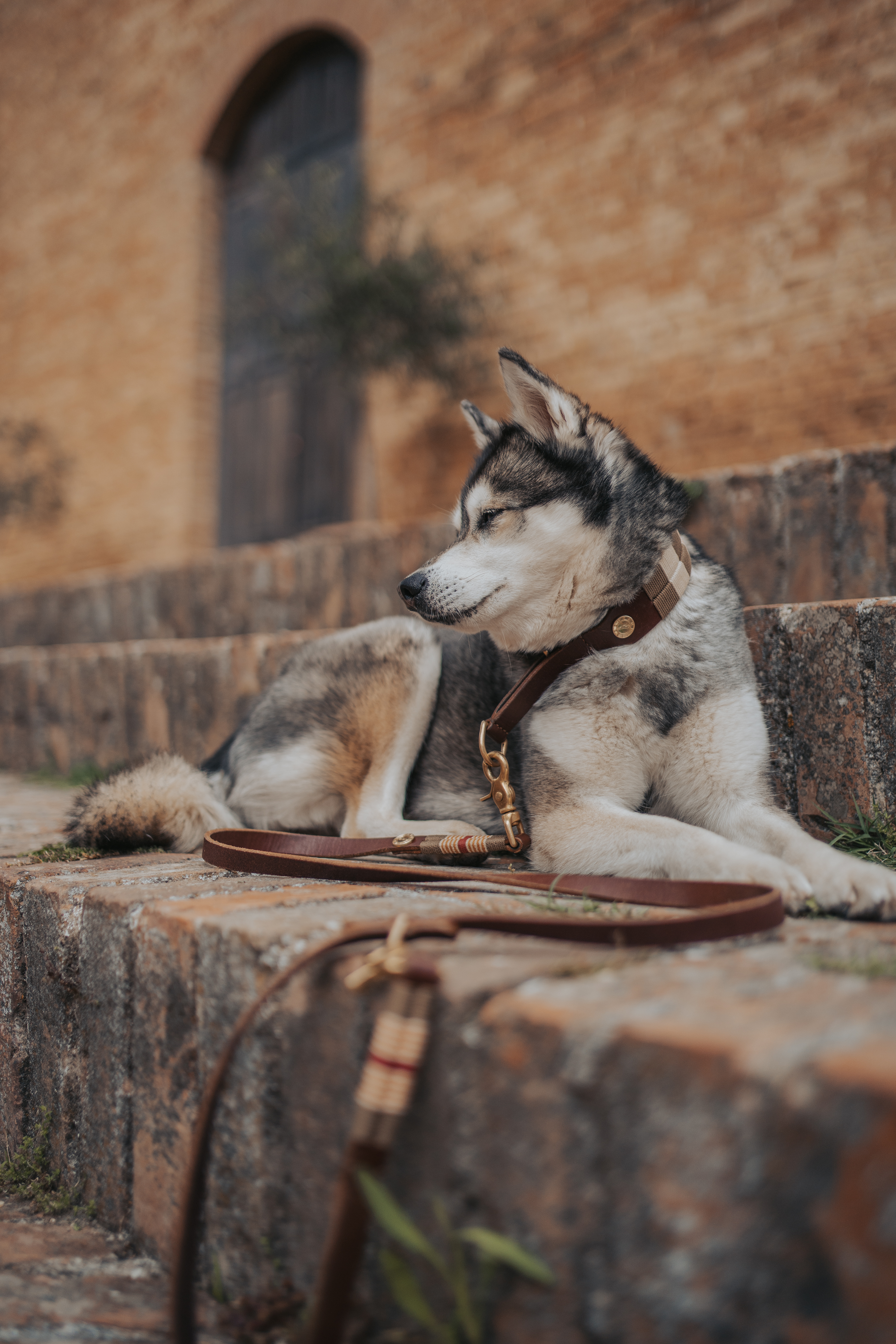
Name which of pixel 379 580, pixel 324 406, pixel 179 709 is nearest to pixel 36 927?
pixel 179 709

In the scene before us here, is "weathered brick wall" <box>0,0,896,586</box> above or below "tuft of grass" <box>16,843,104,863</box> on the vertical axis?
above

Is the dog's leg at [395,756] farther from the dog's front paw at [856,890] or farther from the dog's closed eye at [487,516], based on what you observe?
the dog's front paw at [856,890]

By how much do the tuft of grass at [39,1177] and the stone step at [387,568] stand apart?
218 cm

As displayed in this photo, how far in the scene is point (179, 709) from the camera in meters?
4.54

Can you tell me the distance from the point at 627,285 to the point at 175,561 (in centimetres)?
620

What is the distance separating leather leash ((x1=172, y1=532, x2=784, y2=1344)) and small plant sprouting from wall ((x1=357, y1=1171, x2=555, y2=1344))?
1.5 inches

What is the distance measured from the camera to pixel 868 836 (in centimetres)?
223

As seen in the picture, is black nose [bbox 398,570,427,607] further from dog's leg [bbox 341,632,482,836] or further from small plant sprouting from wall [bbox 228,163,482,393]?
small plant sprouting from wall [bbox 228,163,482,393]

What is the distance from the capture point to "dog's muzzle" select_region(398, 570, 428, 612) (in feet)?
7.72

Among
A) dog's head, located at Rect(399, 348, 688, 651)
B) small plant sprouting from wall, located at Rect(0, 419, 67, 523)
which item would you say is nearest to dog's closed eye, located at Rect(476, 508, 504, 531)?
dog's head, located at Rect(399, 348, 688, 651)

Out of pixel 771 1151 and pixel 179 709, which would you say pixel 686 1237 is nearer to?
pixel 771 1151

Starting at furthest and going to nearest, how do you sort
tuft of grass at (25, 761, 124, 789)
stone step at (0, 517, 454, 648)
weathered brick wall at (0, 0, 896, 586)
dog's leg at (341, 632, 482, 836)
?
weathered brick wall at (0, 0, 896, 586)
stone step at (0, 517, 454, 648)
tuft of grass at (25, 761, 124, 789)
dog's leg at (341, 632, 482, 836)

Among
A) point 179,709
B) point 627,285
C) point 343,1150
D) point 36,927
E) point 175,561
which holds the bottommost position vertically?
point 343,1150

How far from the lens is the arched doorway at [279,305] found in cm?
915
